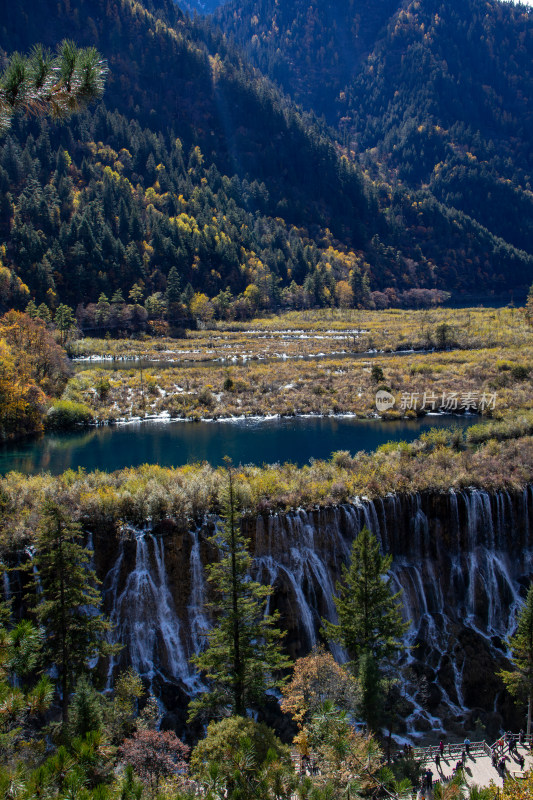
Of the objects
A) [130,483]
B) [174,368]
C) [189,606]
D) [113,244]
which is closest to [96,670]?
[189,606]

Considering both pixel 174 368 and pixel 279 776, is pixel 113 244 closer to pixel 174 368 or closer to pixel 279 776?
pixel 174 368

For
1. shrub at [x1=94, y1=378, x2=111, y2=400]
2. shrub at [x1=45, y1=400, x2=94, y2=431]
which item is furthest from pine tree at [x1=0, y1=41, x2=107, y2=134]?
shrub at [x1=94, y1=378, x2=111, y2=400]

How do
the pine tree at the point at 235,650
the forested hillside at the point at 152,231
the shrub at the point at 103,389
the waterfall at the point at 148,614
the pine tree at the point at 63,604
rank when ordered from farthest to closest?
1. the forested hillside at the point at 152,231
2. the shrub at the point at 103,389
3. the waterfall at the point at 148,614
4. the pine tree at the point at 235,650
5. the pine tree at the point at 63,604

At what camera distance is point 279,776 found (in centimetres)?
1188

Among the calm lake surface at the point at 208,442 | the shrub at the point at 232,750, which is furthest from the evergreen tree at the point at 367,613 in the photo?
the calm lake surface at the point at 208,442

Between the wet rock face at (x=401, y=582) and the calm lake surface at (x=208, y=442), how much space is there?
501 inches

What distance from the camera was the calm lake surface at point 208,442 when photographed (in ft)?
139

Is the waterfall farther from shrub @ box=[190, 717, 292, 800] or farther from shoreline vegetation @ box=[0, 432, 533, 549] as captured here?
shrub @ box=[190, 717, 292, 800]

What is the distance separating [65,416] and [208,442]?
14.9 m

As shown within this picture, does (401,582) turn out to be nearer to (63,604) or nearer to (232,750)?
(232,750)

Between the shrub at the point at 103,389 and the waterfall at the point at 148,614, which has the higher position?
the shrub at the point at 103,389

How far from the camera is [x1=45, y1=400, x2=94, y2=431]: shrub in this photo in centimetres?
5238

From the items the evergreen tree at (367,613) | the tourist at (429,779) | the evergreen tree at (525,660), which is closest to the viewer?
the tourist at (429,779)

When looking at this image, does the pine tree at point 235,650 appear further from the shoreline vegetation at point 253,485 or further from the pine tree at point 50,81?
the pine tree at point 50,81
